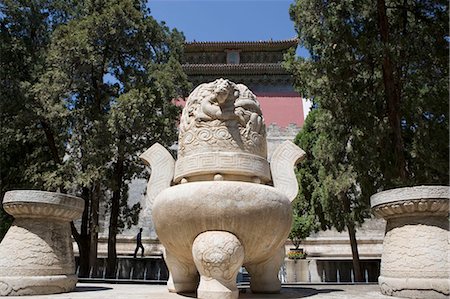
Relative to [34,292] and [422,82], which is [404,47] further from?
[34,292]

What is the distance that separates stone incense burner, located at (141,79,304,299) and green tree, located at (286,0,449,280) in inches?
173

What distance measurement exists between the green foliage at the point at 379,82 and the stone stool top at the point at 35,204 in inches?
239

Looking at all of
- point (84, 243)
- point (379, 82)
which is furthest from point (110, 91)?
point (379, 82)

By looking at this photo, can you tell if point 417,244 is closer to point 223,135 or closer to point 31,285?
point 223,135

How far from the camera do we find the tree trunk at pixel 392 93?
860 cm

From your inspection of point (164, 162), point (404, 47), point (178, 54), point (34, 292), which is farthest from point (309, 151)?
point (34, 292)

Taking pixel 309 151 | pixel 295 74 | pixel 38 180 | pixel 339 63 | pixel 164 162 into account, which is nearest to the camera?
pixel 164 162

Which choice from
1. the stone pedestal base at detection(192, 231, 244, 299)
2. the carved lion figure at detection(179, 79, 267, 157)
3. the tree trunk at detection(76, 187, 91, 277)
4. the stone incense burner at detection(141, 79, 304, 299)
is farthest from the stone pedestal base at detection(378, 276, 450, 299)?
the tree trunk at detection(76, 187, 91, 277)

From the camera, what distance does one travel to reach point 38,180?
11.2 m

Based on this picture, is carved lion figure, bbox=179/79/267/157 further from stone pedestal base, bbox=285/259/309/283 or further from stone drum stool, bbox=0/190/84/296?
stone pedestal base, bbox=285/259/309/283

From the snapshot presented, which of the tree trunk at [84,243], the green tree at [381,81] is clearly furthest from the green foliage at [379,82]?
the tree trunk at [84,243]

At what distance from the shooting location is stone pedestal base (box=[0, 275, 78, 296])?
4.84 meters

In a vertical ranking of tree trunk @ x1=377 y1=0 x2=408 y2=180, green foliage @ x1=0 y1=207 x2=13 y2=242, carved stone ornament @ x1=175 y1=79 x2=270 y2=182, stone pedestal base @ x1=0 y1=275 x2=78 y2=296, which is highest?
tree trunk @ x1=377 y1=0 x2=408 y2=180

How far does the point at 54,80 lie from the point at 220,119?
7884mm
